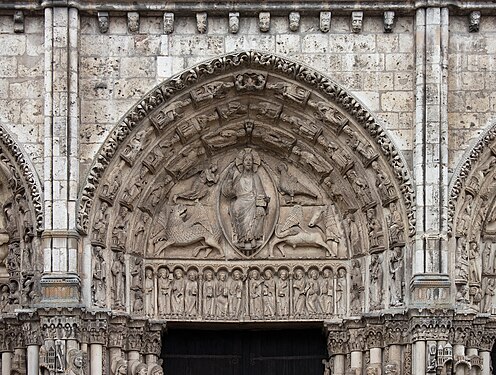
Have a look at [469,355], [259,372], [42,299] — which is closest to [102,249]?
[42,299]

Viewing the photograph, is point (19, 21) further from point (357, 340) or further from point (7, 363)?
point (357, 340)

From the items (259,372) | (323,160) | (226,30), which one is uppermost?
(226,30)

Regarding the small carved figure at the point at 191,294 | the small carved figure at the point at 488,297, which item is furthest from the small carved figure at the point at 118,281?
the small carved figure at the point at 488,297

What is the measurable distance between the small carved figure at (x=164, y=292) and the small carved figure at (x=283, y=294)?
1283mm

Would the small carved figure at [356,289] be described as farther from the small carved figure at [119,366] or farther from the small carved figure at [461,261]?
the small carved figure at [119,366]

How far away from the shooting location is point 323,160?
23.8 metres

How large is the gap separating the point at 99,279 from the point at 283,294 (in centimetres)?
228

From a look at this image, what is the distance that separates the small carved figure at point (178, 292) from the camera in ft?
78.2

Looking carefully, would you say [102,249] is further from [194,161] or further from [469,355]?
[469,355]

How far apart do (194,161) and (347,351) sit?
2.86m

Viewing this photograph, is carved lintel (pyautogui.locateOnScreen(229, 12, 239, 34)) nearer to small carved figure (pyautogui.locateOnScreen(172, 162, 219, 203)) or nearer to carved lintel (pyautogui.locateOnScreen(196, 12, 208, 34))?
carved lintel (pyautogui.locateOnScreen(196, 12, 208, 34))

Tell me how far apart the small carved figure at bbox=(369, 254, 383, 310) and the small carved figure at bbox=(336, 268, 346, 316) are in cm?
48

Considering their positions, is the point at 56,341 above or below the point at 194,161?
below

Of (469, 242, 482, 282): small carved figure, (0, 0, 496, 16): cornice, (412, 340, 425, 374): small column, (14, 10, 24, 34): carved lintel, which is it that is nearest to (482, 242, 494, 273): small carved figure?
(469, 242, 482, 282): small carved figure
